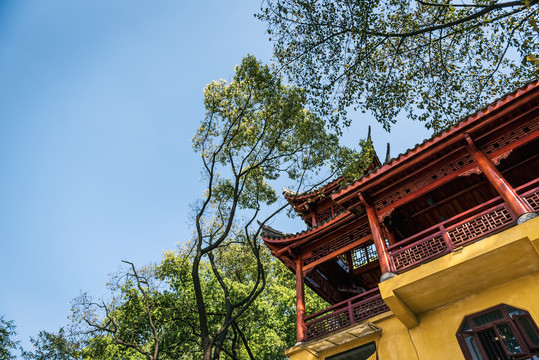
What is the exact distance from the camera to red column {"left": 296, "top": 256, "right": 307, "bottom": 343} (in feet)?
28.2

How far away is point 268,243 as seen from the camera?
1045cm

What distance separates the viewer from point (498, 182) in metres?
6.85

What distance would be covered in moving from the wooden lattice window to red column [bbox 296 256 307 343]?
371 centimetres

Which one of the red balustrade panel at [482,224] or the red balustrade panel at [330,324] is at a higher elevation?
the red balustrade panel at [482,224]

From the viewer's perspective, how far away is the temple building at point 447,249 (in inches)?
240

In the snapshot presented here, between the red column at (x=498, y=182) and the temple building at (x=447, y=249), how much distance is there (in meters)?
0.02

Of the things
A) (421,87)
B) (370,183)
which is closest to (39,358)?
(370,183)

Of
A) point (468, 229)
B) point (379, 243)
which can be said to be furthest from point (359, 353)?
point (468, 229)

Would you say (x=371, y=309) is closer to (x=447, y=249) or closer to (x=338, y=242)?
(x=338, y=242)

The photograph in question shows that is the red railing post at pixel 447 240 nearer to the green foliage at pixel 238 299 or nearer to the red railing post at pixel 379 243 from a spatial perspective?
the red railing post at pixel 379 243

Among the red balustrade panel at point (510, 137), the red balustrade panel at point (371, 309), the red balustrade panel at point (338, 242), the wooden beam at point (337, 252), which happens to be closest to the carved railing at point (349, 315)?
Result: the red balustrade panel at point (371, 309)

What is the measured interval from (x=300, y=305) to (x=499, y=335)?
466 cm

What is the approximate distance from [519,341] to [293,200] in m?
8.13

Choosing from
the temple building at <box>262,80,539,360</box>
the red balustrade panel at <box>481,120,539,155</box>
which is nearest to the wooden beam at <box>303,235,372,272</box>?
the temple building at <box>262,80,539,360</box>
